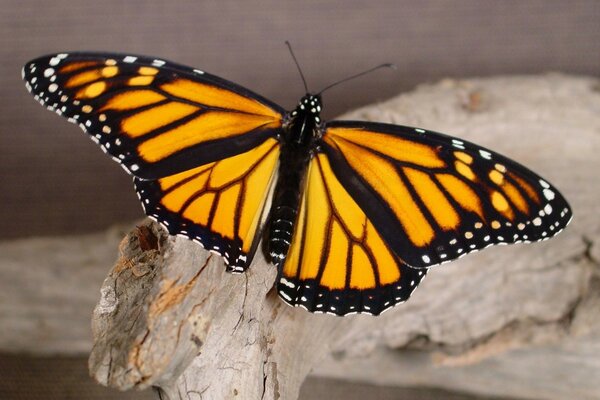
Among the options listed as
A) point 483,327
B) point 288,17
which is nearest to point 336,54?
point 288,17

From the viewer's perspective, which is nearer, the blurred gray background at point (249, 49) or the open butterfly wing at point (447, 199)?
the open butterfly wing at point (447, 199)

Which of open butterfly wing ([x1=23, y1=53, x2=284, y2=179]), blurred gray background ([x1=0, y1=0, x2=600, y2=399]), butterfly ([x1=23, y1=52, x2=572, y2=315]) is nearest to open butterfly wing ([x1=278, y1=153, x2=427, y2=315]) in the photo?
butterfly ([x1=23, y1=52, x2=572, y2=315])

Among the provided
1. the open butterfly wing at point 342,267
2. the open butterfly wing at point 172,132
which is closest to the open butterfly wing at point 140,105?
the open butterfly wing at point 172,132

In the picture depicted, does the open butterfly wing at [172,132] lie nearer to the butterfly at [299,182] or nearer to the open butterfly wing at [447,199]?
the butterfly at [299,182]

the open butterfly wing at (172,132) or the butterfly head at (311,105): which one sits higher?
the butterfly head at (311,105)

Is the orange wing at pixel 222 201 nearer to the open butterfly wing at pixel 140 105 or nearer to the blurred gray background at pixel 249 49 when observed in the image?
the open butterfly wing at pixel 140 105

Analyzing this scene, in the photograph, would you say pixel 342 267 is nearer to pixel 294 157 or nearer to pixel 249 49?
pixel 294 157

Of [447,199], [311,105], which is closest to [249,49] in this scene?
[311,105]

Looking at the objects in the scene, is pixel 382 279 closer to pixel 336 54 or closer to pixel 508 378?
pixel 508 378
